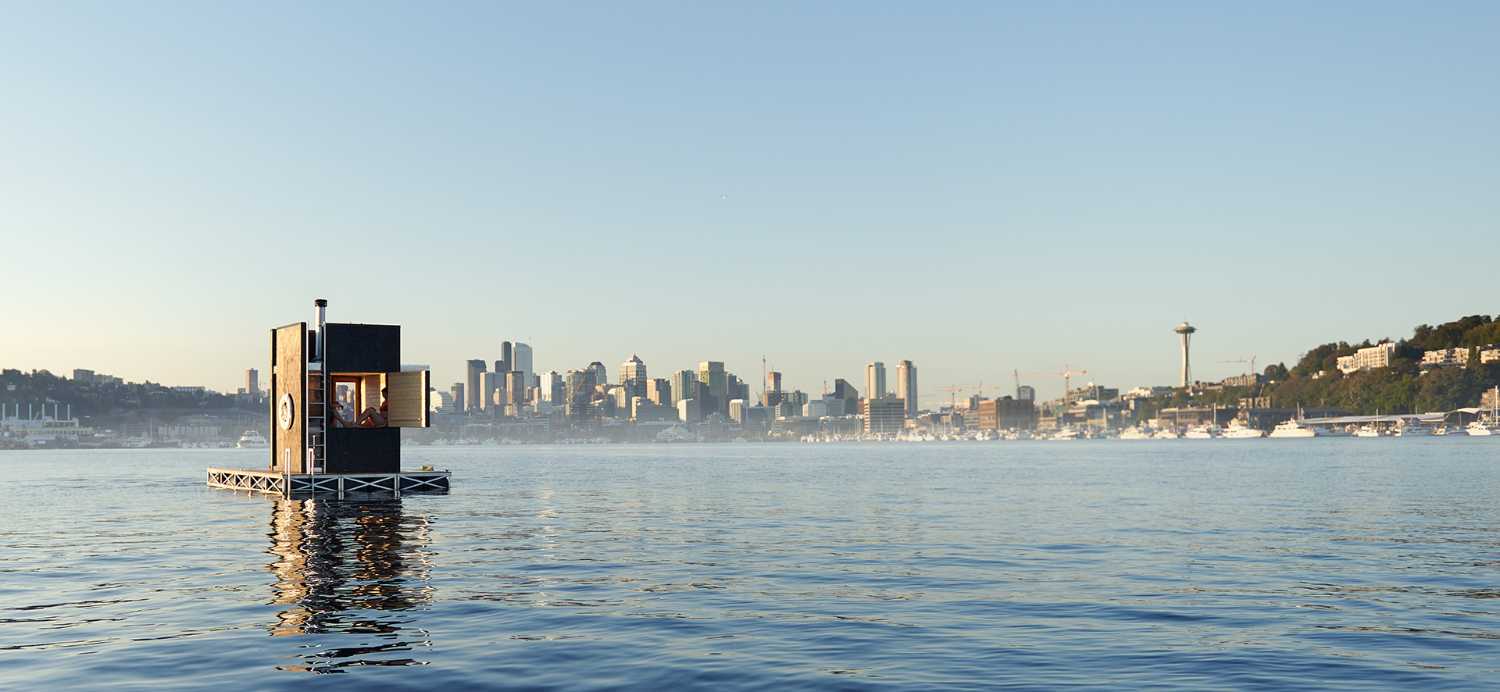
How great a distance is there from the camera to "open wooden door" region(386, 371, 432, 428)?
70938 millimetres

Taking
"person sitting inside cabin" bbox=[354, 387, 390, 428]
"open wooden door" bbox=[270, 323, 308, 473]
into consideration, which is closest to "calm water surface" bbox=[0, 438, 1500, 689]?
"open wooden door" bbox=[270, 323, 308, 473]

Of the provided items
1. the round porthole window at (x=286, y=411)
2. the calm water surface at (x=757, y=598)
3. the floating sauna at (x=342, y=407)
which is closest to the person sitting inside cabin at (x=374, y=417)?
the floating sauna at (x=342, y=407)

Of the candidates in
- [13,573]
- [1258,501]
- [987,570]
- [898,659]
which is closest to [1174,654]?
[898,659]

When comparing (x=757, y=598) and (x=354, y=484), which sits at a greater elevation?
(x=354, y=484)

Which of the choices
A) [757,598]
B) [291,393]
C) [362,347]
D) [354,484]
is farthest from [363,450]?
[757,598]

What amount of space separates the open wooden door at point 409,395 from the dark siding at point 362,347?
99 cm

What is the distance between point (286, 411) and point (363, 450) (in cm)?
487

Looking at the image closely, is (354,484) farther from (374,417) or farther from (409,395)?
(409,395)

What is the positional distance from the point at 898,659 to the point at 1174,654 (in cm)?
489

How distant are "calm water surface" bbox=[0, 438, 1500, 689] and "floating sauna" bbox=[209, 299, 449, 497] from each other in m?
5.83

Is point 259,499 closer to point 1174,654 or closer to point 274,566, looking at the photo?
point 274,566

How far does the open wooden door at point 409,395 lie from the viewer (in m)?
70.9

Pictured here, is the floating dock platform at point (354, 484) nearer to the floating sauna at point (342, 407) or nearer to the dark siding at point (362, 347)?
the floating sauna at point (342, 407)

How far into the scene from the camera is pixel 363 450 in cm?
7281
